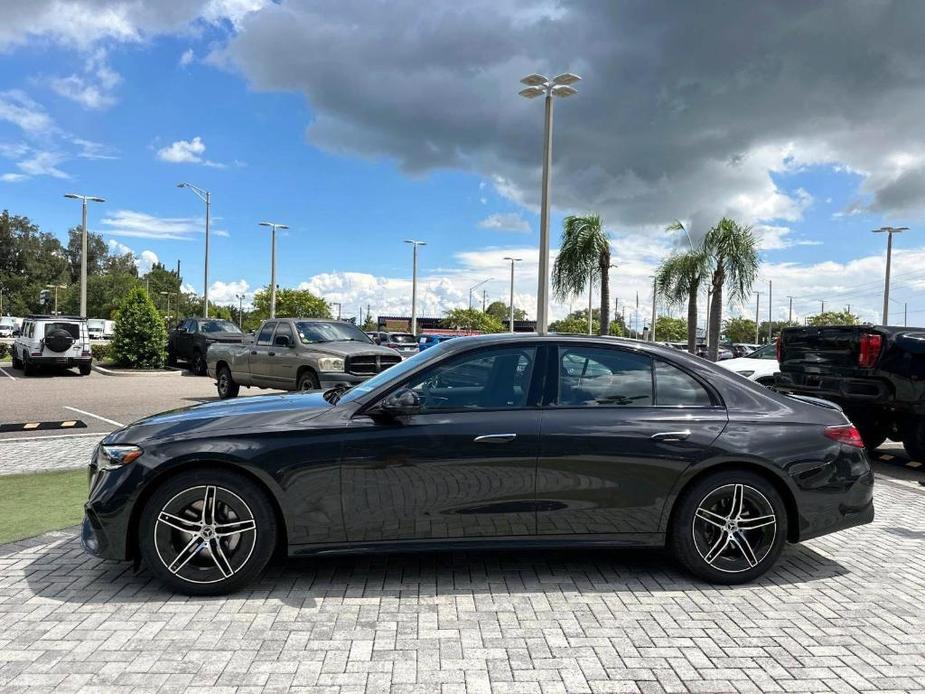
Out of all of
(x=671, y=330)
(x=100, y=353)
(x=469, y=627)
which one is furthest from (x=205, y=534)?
(x=671, y=330)

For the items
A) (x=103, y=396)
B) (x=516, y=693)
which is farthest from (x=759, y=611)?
(x=103, y=396)

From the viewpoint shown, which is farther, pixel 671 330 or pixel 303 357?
pixel 671 330

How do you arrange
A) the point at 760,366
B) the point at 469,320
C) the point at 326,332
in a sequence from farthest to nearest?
the point at 469,320
the point at 326,332
the point at 760,366

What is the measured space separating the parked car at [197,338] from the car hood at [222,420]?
1844 centimetres

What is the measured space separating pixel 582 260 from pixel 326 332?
9.51m

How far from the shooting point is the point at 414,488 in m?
3.92

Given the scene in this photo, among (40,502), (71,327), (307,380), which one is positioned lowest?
(40,502)

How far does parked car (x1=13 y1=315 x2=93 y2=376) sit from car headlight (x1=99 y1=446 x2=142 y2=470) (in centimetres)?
1909

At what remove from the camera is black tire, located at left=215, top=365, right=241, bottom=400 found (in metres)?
15.0

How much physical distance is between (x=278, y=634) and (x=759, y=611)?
2639mm

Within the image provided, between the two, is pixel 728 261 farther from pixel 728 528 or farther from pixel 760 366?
pixel 728 528

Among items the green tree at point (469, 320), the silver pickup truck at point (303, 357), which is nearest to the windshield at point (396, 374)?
the silver pickup truck at point (303, 357)

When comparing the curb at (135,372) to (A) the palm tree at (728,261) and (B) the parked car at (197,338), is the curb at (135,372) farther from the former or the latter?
(A) the palm tree at (728,261)

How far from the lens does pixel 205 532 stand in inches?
150
